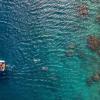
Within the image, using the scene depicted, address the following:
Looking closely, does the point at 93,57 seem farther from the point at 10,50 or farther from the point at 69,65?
the point at 10,50

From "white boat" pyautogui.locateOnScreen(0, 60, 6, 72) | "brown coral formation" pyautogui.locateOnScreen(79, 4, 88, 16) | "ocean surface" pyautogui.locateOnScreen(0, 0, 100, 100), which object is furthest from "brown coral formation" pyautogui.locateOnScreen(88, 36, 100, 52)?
"white boat" pyautogui.locateOnScreen(0, 60, 6, 72)

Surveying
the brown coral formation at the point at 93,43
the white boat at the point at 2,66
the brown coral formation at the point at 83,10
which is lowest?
the white boat at the point at 2,66

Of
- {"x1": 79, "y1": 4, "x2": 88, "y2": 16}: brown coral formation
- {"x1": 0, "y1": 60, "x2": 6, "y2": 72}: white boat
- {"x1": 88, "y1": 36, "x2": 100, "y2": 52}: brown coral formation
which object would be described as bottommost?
{"x1": 0, "y1": 60, "x2": 6, "y2": 72}: white boat

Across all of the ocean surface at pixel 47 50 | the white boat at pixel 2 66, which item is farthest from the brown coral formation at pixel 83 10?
the white boat at pixel 2 66

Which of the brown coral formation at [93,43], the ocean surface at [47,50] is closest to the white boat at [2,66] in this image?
the ocean surface at [47,50]

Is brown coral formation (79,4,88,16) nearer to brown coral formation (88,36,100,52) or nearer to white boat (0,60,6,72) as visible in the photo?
brown coral formation (88,36,100,52)

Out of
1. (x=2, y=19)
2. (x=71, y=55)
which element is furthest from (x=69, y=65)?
(x=2, y=19)

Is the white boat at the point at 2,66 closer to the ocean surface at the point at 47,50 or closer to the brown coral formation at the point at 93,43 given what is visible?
the ocean surface at the point at 47,50

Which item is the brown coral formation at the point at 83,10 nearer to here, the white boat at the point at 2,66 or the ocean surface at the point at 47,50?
the ocean surface at the point at 47,50

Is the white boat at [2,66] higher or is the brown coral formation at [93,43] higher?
the brown coral formation at [93,43]
